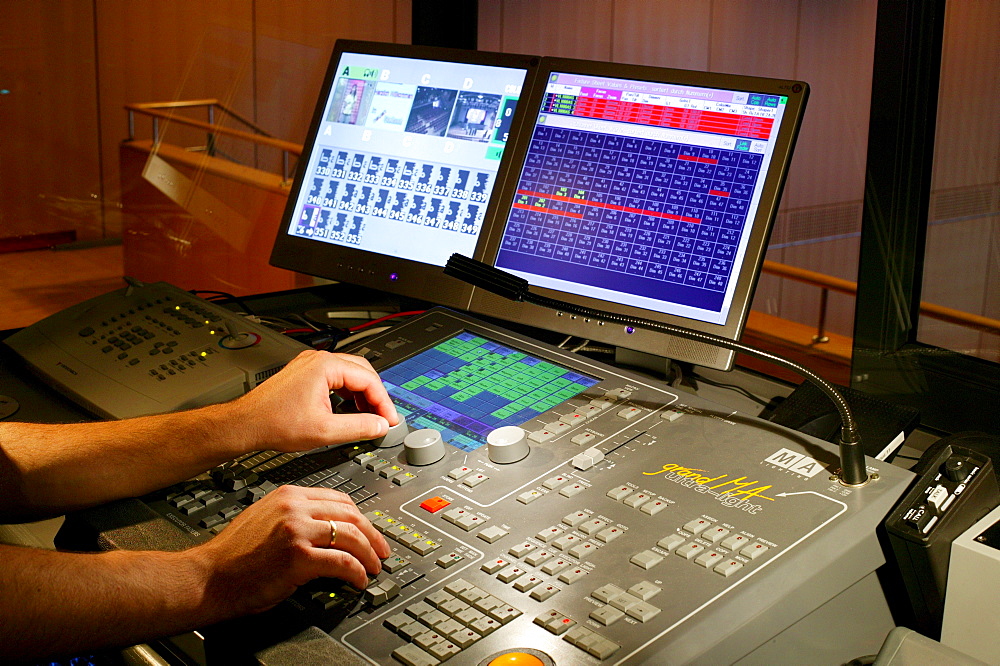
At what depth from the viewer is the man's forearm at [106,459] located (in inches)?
43.3

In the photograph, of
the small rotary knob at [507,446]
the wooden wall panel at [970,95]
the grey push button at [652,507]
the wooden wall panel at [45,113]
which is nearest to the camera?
the grey push button at [652,507]

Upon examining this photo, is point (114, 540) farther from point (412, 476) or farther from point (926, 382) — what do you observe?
point (926, 382)

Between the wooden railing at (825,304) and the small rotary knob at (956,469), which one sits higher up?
the wooden railing at (825,304)

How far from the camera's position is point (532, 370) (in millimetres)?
1329

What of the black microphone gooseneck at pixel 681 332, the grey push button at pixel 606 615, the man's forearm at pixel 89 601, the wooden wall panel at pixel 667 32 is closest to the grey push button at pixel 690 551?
the grey push button at pixel 606 615

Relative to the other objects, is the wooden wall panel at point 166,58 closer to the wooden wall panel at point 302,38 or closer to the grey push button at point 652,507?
the wooden wall panel at point 302,38

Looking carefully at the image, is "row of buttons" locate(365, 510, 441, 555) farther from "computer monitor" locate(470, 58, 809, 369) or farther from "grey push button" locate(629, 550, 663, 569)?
"computer monitor" locate(470, 58, 809, 369)

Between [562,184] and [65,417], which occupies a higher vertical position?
[562,184]

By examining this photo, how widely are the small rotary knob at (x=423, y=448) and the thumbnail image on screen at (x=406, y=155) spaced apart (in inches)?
Result: 19.9

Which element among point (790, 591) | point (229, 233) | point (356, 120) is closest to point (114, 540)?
point (790, 591)

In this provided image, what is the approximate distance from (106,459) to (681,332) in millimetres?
746

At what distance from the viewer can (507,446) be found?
3.59 ft

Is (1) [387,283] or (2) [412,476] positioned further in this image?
(1) [387,283]

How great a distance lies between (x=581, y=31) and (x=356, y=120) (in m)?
0.87
